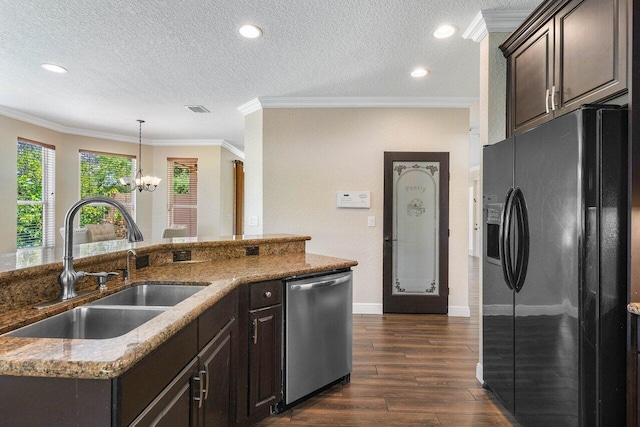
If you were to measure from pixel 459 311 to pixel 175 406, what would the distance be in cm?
369

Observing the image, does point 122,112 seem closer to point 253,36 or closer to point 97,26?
point 97,26

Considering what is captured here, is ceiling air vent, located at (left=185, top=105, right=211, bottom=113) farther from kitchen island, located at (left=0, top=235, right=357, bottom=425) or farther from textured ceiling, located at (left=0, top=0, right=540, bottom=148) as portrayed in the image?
kitchen island, located at (left=0, top=235, right=357, bottom=425)

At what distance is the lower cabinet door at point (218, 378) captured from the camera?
144 centimetres

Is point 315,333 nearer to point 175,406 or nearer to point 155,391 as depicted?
point 175,406

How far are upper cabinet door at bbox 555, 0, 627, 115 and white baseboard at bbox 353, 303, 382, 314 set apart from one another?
2.90 metres

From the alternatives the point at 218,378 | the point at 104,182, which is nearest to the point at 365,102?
the point at 218,378

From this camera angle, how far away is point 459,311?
4.14 metres

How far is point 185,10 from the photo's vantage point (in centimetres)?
240

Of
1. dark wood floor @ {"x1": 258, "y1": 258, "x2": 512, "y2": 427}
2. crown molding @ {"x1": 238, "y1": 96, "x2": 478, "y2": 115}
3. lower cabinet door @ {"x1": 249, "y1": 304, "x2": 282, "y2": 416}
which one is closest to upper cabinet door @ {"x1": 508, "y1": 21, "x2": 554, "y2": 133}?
crown molding @ {"x1": 238, "y1": 96, "x2": 478, "y2": 115}

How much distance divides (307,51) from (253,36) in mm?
492

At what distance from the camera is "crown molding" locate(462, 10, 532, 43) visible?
241cm

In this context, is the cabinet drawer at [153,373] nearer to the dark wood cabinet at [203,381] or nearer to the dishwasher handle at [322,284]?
the dark wood cabinet at [203,381]

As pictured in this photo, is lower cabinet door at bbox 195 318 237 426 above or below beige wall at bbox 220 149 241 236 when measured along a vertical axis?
below

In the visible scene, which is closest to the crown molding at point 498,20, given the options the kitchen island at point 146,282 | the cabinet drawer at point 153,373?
the kitchen island at point 146,282
